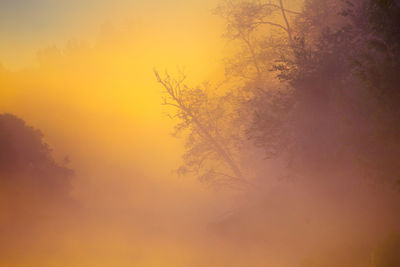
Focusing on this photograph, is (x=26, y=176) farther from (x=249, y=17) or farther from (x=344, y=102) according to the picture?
(x=344, y=102)

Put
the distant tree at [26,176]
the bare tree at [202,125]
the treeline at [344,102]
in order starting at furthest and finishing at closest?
1. the distant tree at [26,176]
2. the bare tree at [202,125]
3. the treeline at [344,102]

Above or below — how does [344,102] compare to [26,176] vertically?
below

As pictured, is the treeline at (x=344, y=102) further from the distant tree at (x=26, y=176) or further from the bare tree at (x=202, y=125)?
the distant tree at (x=26, y=176)

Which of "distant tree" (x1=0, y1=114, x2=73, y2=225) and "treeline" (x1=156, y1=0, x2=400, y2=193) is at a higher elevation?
"distant tree" (x1=0, y1=114, x2=73, y2=225)

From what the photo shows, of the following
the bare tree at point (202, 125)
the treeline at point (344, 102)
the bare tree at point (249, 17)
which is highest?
the bare tree at point (249, 17)

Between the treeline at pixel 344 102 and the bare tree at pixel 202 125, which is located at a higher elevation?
the bare tree at pixel 202 125

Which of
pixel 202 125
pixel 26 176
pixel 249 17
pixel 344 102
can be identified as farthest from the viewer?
pixel 26 176

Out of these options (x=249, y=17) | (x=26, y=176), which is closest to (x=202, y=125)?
(x=249, y=17)

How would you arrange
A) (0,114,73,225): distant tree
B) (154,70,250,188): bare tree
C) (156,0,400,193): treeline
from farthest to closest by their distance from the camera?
(0,114,73,225): distant tree, (154,70,250,188): bare tree, (156,0,400,193): treeline

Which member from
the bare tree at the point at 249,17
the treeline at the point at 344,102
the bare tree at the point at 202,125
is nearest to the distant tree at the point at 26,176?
the bare tree at the point at 202,125

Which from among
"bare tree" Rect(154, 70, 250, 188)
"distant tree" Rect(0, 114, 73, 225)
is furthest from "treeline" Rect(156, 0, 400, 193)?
"distant tree" Rect(0, 114, 73, 225)

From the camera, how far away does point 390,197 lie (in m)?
11.0

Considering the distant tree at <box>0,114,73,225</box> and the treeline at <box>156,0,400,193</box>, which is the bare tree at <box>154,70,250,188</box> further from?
Answer: the distant tree at <box>0,114,73,225</box>

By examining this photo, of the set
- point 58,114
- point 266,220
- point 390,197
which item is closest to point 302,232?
point 266,220
